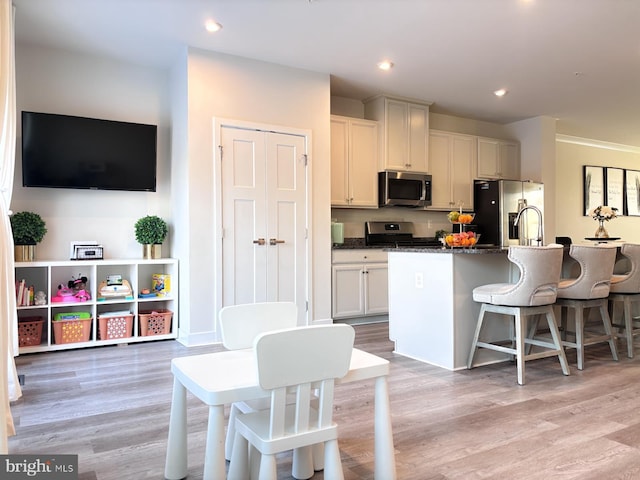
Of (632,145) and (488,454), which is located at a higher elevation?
(632,145)

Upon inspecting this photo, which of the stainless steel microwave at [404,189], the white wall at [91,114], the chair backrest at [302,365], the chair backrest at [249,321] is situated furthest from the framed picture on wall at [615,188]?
the chair backrest at [302,365]

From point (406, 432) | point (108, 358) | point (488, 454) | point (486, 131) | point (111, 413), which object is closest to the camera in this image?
point (488, 454)

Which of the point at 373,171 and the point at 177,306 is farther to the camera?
the point at 373,171

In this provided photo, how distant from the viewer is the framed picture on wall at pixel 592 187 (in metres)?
8.23

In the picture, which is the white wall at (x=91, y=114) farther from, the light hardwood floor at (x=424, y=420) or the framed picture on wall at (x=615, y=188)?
the framed picture on wall at (x=615, y=188)

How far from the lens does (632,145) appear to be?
28.3 feet

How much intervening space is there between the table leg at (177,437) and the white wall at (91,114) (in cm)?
321

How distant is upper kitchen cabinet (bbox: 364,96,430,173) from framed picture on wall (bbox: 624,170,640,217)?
538 centimetres

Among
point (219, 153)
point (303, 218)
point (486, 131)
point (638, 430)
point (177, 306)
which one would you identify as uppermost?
point (486, 131)

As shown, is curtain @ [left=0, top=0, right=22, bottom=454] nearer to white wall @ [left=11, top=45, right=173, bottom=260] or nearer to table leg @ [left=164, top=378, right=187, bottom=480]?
table leg @ [left=164, top=378, right=187, bottom=480]

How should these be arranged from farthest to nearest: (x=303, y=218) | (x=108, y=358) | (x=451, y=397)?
(x=303, y=218), (x=108, y=358), (x=451, y=397)

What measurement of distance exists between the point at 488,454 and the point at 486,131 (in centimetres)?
592

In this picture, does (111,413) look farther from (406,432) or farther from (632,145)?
(632,145)

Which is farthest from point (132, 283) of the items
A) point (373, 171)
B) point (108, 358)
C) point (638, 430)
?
point (638, 430)
